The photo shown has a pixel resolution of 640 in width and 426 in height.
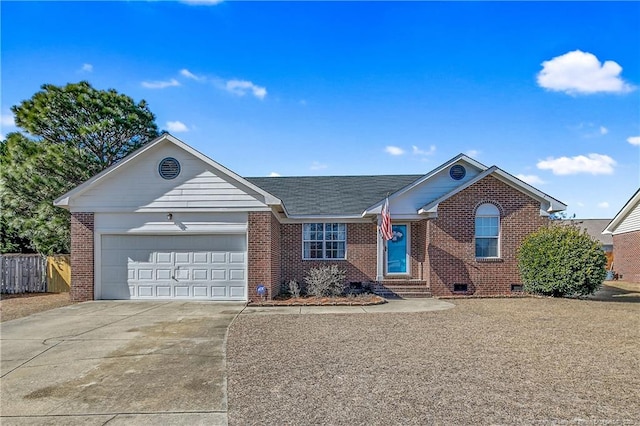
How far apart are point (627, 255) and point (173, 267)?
24.8 meters

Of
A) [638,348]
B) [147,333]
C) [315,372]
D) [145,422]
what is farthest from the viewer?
[147,333]

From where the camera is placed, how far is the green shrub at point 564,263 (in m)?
14.0

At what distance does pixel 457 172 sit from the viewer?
16.9m

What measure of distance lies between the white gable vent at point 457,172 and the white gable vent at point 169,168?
33.1ft

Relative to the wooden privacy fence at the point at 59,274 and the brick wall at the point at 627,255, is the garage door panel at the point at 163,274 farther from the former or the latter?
the brick wall at the point at 627,255

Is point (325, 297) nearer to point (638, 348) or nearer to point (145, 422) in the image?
point (638, 348)

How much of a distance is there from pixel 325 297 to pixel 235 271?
3138 mm

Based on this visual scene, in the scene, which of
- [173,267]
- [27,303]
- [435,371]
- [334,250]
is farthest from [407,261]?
[27,303]

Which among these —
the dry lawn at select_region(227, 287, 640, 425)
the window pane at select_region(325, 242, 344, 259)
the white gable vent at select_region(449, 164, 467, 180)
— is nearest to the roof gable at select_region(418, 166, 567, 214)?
the white gable vent at select_region(449, 164, 467, 180)

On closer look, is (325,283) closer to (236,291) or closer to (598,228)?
(236,291)


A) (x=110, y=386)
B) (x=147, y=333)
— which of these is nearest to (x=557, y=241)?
(x=147, y=333)

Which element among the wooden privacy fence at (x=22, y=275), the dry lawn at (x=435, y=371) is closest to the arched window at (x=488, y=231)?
the dry lawn at (x=435, y=371)

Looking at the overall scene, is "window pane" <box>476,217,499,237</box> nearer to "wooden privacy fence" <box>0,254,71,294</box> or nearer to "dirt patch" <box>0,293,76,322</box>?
"dirt patch" <box>0,293,76,322</box>

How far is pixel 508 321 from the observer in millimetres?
10266
